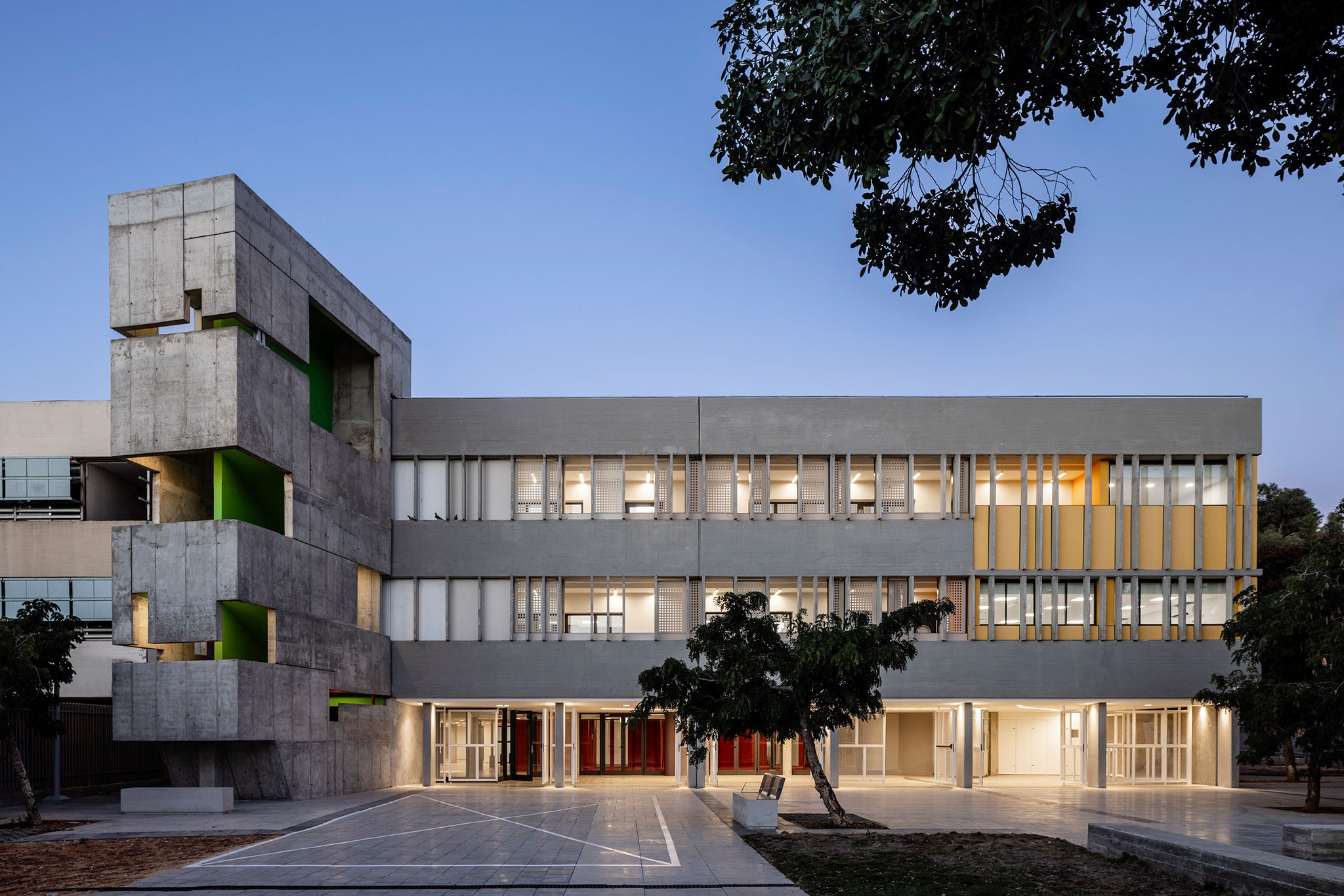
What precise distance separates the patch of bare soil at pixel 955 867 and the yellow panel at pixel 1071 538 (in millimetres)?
15947

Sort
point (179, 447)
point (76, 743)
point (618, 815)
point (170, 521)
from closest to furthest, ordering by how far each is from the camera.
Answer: point (618, 815), point (179, 447), point (170, 521), point (76, 743)

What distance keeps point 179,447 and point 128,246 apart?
4.79 meters

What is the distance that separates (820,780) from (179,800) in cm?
1312

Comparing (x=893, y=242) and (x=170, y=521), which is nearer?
(x=893, y=242)

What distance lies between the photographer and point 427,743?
34.9m

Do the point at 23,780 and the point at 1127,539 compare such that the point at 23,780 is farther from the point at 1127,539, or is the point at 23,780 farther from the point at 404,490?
the point at 1127,539

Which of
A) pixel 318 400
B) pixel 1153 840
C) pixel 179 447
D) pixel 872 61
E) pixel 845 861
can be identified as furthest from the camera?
pixel 318 400

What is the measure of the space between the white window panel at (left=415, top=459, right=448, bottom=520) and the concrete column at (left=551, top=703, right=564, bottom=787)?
21.9 ft

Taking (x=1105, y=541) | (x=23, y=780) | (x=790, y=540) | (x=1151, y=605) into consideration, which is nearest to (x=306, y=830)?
(x=23, y=780)

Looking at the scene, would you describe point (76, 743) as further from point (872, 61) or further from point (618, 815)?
point (872, 61)

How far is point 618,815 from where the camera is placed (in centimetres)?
2338

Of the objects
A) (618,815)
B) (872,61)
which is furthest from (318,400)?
(872,61)

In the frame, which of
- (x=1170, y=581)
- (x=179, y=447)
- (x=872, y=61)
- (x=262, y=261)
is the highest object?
(x=262, y=261)

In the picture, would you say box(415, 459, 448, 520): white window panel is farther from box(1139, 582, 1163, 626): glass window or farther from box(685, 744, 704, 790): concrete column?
box(1139, 582, 1163, 626): glass window
